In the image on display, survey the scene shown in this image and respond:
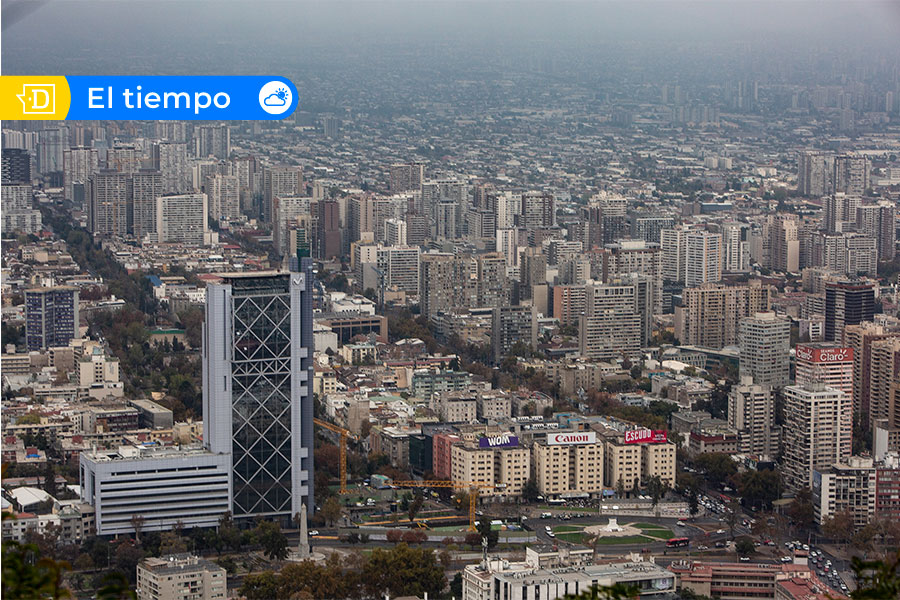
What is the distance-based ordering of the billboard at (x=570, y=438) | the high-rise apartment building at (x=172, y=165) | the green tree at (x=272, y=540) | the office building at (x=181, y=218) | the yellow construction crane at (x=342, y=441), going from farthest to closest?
the high-rise apartment building at (x=172, y=165), the office building at (x=181, y=218), the billboard at (x=570, y=438), the yellow construction crane at (x=342, y=441), the green tree at (x=272, y=540)

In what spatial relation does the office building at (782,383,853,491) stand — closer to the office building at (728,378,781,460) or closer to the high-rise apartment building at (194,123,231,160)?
the office building at (728,378,781,460)

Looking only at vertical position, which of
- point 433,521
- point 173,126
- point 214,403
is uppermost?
point 173,126

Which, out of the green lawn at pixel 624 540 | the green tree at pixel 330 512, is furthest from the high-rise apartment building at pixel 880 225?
the green tree at pixel 330 512

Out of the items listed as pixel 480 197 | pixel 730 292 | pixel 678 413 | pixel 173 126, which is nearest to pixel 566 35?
pixel 480 197

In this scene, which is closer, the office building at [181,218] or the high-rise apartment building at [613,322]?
the high-rise apartment building at [613,322]

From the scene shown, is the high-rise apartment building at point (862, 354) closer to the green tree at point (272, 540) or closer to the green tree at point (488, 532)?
the green tree at point (488, 532)

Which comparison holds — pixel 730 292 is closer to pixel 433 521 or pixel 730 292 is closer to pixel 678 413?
pixel 678 413
